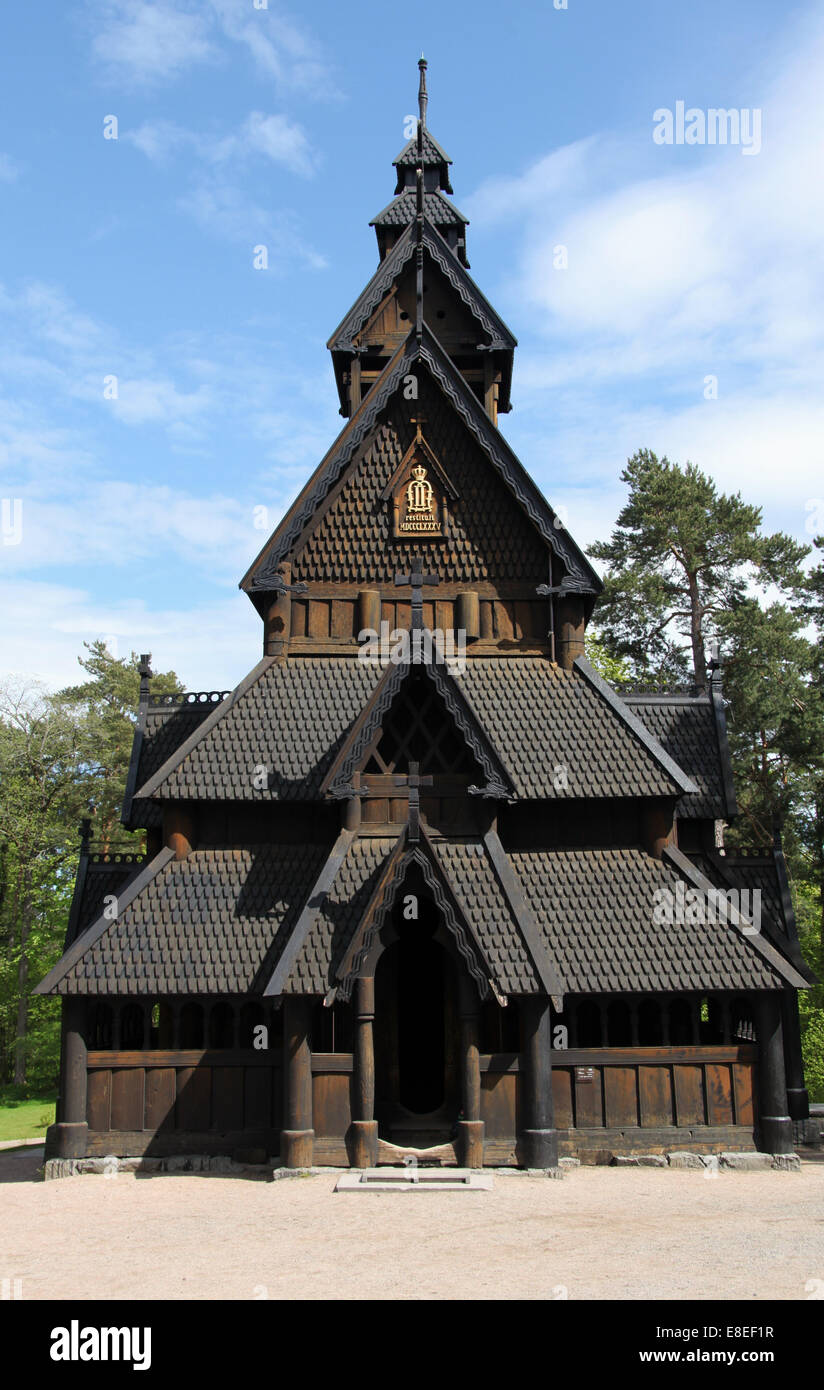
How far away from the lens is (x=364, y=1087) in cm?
1317

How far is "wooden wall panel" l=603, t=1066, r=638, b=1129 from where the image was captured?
45.2 ft

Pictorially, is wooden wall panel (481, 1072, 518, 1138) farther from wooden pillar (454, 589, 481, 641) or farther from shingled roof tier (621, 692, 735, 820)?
wooden pillar (454, 589, 481, 641)

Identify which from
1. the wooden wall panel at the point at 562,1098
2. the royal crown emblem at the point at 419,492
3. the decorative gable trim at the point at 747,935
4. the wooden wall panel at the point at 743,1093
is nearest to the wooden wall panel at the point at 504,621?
the royal crown emblem at the point at 419,492

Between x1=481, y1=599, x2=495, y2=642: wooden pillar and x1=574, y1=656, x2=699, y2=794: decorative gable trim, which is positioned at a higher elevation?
x1=481, y1=599, x2=495, y2=642: wooden pillar

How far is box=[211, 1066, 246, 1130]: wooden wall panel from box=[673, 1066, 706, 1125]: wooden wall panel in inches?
232

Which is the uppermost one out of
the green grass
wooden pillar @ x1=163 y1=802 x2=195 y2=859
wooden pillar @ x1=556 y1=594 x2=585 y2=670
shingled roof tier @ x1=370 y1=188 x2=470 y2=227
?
shingled roof tier @ x1=370 y1=188 x2=470 y2=227

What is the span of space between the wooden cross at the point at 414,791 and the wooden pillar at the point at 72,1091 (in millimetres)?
5203

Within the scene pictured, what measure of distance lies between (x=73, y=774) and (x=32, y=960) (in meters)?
7.54

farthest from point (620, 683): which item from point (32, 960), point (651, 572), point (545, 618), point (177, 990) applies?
point (177, 990)

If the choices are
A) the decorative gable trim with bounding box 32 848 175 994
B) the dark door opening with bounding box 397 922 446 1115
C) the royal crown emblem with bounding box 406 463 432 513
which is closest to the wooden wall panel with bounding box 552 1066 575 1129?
the dark door opening with bounding box 397 922 446 1115

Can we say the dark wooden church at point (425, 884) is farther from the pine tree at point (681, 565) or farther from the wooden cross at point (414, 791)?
the pine tree at point (681, 565)

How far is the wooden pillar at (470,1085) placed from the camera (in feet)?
42.4

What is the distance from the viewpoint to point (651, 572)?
39.4 m

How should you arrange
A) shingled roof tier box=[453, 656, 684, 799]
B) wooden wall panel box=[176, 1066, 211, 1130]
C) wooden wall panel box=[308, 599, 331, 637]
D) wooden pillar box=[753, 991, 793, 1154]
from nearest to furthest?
wooden pillar box=[753, 991, 793, 1154] < wooden wall panel box=[176, 1066, 211, 1130] < shingled roof tier box=[453, 656, 684, 799] < wooden wall panel box=[308, 599, 331, 637]
